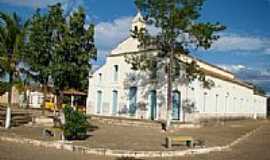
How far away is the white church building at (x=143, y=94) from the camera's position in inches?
1416

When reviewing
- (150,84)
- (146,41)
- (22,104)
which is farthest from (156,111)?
(22,104)

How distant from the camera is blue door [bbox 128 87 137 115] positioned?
39.2 metres

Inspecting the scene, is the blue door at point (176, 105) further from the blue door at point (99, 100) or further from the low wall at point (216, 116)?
the blue door at point (99, 100)

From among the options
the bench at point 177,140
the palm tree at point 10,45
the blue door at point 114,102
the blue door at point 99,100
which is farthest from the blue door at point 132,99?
the bench at point 177,140

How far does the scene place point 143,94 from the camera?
3822cm

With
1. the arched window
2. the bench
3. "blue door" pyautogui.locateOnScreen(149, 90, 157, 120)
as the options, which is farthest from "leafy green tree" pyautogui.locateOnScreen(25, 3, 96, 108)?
the bench

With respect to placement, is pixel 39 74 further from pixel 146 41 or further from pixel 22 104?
pixel 22 104

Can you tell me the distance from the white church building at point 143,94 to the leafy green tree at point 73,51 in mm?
5759

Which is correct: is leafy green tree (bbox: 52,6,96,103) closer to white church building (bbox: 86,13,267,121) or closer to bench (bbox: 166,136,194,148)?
white church building (bbox: 86,13,267,121)

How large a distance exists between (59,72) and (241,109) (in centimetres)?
3400

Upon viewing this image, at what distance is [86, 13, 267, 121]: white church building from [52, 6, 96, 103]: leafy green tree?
576 cm

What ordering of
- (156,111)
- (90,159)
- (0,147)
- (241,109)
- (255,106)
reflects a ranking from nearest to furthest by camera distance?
(90,159), (0,147), (156,111), (241,109), (255,106)

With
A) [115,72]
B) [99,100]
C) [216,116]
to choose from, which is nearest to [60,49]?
[115,72]

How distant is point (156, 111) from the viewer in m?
37.1
